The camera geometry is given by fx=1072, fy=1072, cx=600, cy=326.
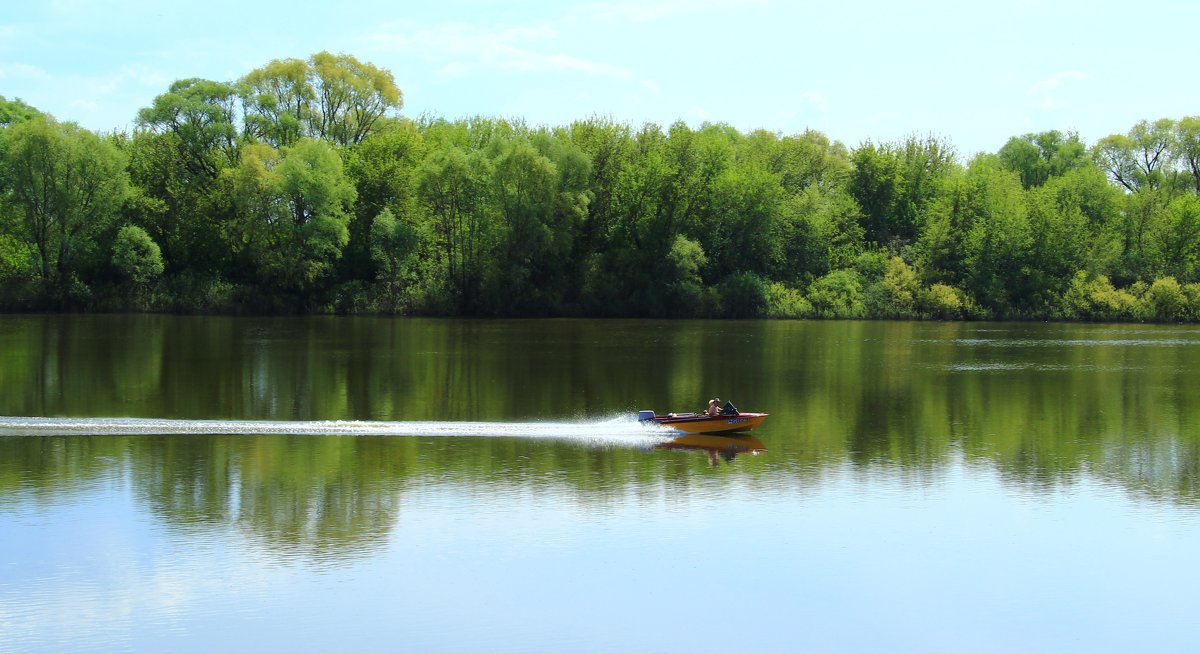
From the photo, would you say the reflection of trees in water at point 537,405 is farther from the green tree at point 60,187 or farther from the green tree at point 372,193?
the green tree at point 372,193

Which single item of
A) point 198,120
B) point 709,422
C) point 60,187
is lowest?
point 709,422

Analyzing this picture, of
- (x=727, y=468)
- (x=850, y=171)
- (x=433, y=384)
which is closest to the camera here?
(x=727, y=468)

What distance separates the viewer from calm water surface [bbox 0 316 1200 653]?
16.2 metres

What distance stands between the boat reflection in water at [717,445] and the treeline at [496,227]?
58380 millimetres

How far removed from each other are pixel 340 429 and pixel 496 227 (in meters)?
59.3

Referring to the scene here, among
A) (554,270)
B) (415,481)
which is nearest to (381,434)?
(415,481)

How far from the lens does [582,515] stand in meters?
21.9

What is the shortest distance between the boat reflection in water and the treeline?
5838cm

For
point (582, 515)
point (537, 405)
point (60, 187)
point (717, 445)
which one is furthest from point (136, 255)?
point (582, 515)

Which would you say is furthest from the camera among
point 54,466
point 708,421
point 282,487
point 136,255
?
point 136,255

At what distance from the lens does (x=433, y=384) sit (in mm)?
41719

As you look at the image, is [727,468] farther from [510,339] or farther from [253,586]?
[510,339]

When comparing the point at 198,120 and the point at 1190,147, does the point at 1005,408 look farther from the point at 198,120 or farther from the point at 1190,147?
the point at 1190,147

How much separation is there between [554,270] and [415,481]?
68192 mm
